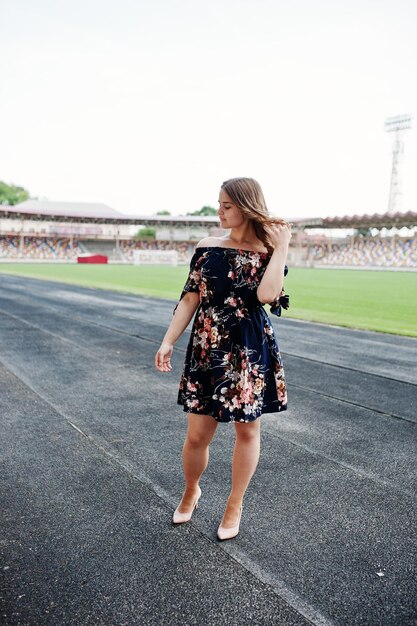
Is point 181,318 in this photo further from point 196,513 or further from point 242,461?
point 196,513

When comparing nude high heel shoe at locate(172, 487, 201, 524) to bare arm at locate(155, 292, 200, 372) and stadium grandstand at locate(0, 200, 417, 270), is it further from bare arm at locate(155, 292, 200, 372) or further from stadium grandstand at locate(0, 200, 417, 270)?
stadium grandstand at locate(0, 200, 417, 270)

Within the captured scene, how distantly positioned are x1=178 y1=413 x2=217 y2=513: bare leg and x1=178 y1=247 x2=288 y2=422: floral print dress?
3.0 inches

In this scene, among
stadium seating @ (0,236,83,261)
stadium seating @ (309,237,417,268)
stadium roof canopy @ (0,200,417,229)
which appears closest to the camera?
stadium roof canopy @ (0,200,417,229)

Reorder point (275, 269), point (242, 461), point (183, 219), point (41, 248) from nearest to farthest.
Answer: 1. point (275, 269)
2. point (242, 461)
3. point (41, 248)
4. point (183, 219)

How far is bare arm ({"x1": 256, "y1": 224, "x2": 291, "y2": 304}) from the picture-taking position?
2.43 m

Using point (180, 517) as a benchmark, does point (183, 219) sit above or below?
above

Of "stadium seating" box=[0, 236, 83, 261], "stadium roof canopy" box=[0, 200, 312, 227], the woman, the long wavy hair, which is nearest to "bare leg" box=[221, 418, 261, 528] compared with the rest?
the woman

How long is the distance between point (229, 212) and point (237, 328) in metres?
0.57

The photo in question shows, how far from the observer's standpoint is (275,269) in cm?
243

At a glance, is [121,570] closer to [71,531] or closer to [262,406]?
[71,531]

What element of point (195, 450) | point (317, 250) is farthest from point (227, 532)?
point (317, 250)

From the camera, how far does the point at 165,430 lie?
427 centimetres

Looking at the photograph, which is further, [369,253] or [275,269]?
[369,253]

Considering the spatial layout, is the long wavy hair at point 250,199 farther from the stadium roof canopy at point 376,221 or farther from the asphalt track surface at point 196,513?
the stadium roof canopy at point 376,221
